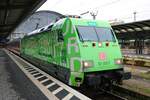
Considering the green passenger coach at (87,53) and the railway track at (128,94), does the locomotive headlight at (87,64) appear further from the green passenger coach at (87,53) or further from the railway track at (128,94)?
the railway track at (128,94)

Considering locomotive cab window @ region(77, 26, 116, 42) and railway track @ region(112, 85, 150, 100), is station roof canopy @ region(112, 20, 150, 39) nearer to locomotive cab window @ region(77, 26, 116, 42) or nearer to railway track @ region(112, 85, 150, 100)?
locomotive cab window @ region(77, 26, 116, 42)

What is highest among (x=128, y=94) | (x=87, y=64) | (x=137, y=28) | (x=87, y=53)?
(x=137, y=28)

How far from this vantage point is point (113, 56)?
10773mm

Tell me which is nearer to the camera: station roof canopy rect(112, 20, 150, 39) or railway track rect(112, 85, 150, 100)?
railway track rect(112, 85, 150, 100)

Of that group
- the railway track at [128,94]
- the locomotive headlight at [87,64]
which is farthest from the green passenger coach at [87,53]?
the railway track at [128,94]

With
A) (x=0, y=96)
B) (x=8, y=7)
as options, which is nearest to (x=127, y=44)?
(x=8, y=7)

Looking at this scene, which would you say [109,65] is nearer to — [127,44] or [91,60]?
[91,60]

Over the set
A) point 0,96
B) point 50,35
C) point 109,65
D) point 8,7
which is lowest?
point 0,96

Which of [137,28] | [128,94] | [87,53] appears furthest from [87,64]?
[137,28]

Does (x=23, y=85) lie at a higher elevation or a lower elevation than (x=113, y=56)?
lower

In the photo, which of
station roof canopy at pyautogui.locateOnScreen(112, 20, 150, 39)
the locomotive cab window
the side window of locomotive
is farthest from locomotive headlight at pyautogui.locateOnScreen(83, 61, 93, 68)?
station roof canopy at pyautogui.locateOnScreen(112, 20, 150, 39)

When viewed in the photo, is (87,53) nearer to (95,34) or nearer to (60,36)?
(95,34)

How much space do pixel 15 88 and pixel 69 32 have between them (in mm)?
Answer: 3320

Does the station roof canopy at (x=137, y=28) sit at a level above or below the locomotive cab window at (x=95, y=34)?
above
